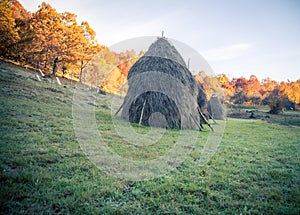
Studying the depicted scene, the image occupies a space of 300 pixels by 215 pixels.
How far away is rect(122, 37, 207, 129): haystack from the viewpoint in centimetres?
1091

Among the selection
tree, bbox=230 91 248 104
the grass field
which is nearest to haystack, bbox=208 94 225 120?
the grass field

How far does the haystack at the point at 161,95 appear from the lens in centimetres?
1091

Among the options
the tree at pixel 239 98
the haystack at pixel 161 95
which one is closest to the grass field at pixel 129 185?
the haystack at pixel 161 95

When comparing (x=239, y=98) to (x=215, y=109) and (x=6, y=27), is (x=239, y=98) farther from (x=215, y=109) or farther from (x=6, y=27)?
(x=6, y=27)

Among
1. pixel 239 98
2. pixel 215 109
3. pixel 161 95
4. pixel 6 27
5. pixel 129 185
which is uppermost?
pixel 6 27

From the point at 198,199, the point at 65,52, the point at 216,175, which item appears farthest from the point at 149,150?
the point at 65,52

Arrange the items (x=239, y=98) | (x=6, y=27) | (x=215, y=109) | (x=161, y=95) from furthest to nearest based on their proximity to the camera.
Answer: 1. (x=239, y=98)
2. (x=215, y=109)
3. (x=6, y=27)
4. (x=161, y=95)

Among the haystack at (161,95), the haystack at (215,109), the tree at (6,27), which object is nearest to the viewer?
the haystack at (161,95)

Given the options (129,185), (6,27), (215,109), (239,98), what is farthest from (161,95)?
(239,98)

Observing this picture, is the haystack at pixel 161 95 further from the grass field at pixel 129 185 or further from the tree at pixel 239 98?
the tree at pixel 239 98

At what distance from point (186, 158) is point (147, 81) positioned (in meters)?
6.49

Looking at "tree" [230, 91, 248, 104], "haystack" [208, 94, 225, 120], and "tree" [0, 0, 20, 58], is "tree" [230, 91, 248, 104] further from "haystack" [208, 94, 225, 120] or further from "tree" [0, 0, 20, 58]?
"tree" [0, 0, 20, 58]

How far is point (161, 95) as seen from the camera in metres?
11.0

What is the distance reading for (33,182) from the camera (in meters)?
3.31
